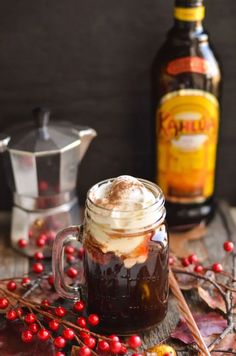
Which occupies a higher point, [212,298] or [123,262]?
[123,262]

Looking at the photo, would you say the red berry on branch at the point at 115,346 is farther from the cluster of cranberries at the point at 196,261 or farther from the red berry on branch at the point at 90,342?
the cluster of cranberries at the point at 196,261

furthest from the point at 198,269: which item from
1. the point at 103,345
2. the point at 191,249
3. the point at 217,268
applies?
the point at 103,345

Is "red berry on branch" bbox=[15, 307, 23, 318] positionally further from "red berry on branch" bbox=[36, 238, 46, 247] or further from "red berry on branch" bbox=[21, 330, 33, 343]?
"red berry on branch" bbox=[36, 238, 46, 247]

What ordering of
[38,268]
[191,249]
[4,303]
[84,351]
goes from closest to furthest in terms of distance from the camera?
1. [84,351]
2. [4,303]
3. [38,268]
4. [191,249]

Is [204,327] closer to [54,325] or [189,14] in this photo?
[54,325]

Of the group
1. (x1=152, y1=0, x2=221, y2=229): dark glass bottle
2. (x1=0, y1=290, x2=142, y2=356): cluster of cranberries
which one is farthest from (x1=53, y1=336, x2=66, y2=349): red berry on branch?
(x1=152, y1=0, x2=221, y2=229): dark glass bottle

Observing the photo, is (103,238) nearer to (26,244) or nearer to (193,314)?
(193,314)

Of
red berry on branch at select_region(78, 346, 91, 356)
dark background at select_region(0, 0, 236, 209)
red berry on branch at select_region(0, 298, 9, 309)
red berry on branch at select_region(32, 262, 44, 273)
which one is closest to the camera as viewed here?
red berry on branch at select_region(78, 346, 91, 356)
